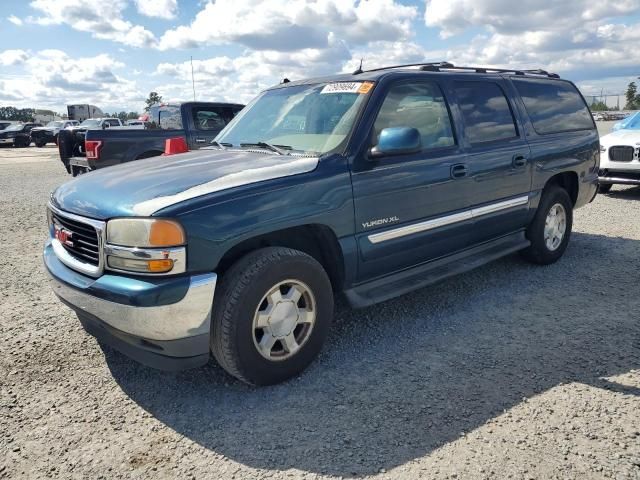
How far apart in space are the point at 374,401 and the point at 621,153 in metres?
8.14

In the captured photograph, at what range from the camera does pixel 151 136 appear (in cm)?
923

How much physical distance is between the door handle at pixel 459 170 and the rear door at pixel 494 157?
6 centimetres

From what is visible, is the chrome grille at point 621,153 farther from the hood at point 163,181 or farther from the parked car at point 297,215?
the hood at point 163,181

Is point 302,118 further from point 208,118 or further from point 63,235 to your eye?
point 208,118

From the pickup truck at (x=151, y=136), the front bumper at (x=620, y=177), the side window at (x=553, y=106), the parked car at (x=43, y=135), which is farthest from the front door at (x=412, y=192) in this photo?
the parked car at (x=43, y=135)

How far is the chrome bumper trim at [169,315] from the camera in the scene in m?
2.59

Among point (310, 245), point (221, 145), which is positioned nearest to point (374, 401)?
point (310, 245)

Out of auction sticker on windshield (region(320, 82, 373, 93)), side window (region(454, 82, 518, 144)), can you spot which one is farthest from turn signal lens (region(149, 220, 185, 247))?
side window (region(454, 82, 518, 144))

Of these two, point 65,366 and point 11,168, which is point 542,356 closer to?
point 65,366

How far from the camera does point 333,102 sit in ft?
12.2

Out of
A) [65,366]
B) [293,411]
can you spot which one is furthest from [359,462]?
[65,366]

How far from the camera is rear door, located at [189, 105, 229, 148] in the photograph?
9570mm

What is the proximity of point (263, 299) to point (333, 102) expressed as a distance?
1.61 metres

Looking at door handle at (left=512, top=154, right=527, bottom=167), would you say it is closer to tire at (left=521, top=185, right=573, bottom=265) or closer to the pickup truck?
tire at (left=521, top=185, right=573, bottom=265)
